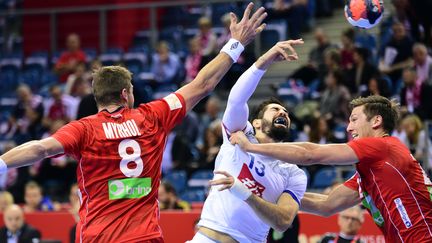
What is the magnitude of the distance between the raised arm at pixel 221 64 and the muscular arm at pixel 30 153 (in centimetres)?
115

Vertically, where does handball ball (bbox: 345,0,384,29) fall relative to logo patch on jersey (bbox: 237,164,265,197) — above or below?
above

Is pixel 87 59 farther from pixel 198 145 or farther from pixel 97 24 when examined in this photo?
pixel 198 145

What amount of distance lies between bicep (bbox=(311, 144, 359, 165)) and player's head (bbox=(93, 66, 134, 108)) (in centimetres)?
145

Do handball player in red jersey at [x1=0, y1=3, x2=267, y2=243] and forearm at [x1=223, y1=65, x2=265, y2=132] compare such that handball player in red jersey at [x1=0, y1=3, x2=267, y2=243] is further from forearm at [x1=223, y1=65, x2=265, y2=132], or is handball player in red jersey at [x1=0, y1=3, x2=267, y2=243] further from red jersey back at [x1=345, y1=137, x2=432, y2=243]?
red jersey back at [x1=345, y1=137, x2=432, y2=243]

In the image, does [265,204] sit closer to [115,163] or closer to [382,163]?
[382,163]

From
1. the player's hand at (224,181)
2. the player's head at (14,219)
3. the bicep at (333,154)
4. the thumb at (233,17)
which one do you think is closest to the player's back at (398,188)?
the bicep at (333,154)

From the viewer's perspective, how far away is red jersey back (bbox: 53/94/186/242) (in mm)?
6504

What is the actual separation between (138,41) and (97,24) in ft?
3.68

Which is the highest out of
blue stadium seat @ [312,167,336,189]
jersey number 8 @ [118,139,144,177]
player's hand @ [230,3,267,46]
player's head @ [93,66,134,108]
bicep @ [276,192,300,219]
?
player's hand @ [230,3,267,46]

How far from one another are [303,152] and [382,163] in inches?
25.1

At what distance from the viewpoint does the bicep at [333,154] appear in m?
6.76

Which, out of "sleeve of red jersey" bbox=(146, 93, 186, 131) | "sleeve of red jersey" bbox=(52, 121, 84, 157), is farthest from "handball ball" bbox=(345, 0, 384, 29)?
"sleeve of red jersey" bbox=(52, 121, 84, 157)

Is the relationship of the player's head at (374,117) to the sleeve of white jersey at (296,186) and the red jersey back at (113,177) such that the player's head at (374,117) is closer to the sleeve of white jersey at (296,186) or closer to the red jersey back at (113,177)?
the sleeve of white jersey at (296,186)

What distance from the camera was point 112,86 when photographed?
662 centimetres
